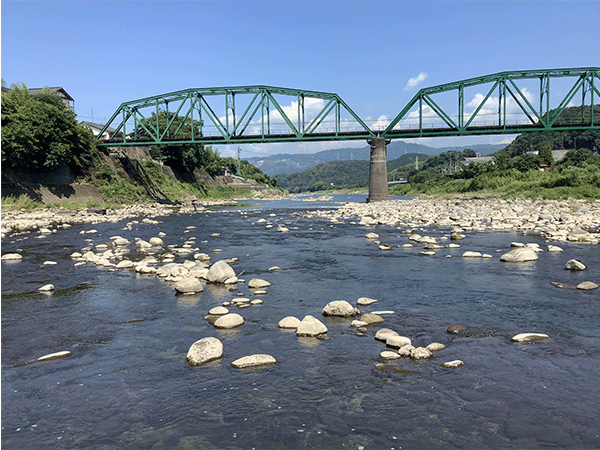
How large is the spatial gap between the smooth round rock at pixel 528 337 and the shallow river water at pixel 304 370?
16 cm

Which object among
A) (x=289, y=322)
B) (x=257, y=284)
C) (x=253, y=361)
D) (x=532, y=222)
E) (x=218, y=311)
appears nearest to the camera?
(x=253, y=361)

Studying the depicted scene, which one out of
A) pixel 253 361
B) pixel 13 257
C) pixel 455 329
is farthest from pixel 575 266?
pixel 13 257

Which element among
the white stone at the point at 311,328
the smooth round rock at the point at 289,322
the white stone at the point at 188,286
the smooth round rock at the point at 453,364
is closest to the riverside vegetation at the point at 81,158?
the white stone at the point at 188,286

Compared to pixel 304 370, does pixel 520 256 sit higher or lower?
lower

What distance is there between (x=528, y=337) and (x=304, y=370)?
4.24 m

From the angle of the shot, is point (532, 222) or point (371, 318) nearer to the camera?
point (371, 318)

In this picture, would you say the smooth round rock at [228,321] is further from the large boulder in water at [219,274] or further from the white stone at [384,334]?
the large boulder in water at [219,274]

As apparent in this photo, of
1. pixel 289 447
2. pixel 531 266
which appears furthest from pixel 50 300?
pixel 531 266

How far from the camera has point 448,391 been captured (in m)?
6.14

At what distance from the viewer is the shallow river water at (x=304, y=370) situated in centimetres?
516

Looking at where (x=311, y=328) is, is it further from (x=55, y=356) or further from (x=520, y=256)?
(x=520, y=256)

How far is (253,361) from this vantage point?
7094 mm

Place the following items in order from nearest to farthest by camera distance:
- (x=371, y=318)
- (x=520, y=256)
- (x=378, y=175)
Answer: (x=371, y=318)
(x=520, y=256)
(x=378, y=175)

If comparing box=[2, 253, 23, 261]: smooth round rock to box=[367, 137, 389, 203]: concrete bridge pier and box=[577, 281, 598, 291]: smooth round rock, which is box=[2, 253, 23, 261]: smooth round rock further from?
box=[367, 137, 389, 203]: concrete bridge pier
